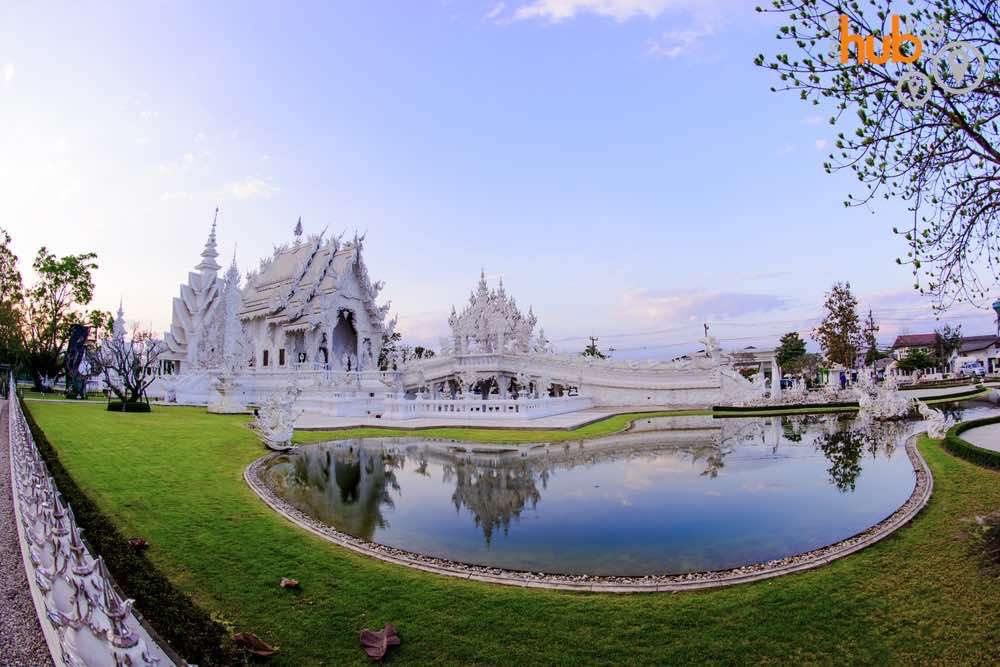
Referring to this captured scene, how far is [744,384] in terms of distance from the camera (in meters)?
26.8

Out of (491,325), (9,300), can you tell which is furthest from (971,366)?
(9,300)

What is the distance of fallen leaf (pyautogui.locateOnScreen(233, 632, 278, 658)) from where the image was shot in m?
4.22

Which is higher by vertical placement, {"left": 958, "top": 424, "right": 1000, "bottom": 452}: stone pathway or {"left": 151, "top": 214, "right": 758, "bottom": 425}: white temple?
{"left": 151, "top": 214, "right": 758, "bottom": 425}: white temple

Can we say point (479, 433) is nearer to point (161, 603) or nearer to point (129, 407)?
point (161, 603)

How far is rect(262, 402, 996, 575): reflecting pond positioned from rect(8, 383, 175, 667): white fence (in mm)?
3707

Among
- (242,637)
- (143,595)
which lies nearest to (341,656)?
(242,637)

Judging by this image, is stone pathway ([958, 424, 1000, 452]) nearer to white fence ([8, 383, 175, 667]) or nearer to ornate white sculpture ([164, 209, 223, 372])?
white fence ([8, 383, 175, 667])

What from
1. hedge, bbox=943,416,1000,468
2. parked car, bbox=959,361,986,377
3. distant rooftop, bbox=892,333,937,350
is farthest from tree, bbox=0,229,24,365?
distant rooftop, bbox=892,333,937,350

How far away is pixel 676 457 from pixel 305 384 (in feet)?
65.2

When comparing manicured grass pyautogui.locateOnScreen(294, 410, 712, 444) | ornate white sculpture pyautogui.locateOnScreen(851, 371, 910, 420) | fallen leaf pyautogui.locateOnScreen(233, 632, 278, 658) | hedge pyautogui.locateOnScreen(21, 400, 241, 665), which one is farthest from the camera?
ornate white sculpture pyautogui.locateOnScreen(851, 371, 910, 420)

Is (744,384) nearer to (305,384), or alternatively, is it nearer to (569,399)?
(569,399)

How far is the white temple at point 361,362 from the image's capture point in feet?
85.3

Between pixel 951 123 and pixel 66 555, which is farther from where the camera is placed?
pixel 951 123

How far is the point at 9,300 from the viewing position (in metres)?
33.0
